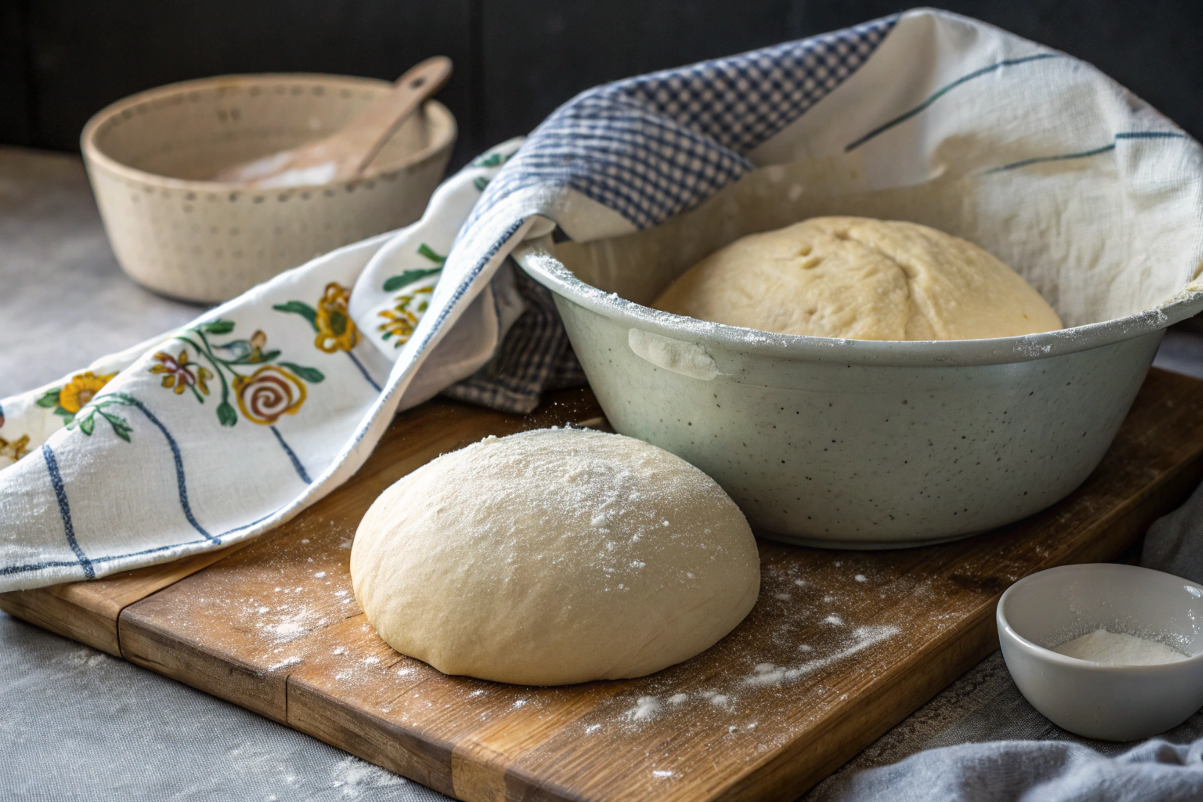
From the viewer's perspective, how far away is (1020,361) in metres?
0.79

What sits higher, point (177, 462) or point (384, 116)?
point (384, 116)

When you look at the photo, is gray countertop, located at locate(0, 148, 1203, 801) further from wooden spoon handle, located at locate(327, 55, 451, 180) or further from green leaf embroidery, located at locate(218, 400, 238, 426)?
wooden spoon handle, located at locate(327, 55, 451, 180)

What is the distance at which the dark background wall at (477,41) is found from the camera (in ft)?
4.43

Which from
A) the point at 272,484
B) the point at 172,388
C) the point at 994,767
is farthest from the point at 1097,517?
the point at 172,388

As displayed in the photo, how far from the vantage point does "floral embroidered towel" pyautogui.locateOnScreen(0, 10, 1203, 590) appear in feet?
3.15

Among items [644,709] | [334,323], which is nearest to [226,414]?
[334,323]

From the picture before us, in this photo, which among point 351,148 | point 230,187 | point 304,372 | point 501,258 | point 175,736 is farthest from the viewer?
point 351,148

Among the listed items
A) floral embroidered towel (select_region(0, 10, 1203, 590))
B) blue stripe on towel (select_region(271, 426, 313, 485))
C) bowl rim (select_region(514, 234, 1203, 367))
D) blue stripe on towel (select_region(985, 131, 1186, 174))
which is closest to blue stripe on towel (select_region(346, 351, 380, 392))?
floral embroidered towel (select_region(0, 10, 1203, 590))

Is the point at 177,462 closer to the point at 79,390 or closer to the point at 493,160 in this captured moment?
the point at 79,390

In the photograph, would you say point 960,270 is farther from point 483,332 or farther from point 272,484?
point 272,484

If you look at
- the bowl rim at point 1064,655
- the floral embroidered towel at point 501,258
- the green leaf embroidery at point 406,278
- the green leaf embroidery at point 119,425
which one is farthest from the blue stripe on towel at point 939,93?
the green leaf embroidery at point 119,425

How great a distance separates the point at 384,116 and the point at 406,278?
1.56 ft

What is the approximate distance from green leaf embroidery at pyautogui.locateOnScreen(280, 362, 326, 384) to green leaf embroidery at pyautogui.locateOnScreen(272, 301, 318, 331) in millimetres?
49

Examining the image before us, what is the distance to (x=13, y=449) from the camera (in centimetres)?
103
